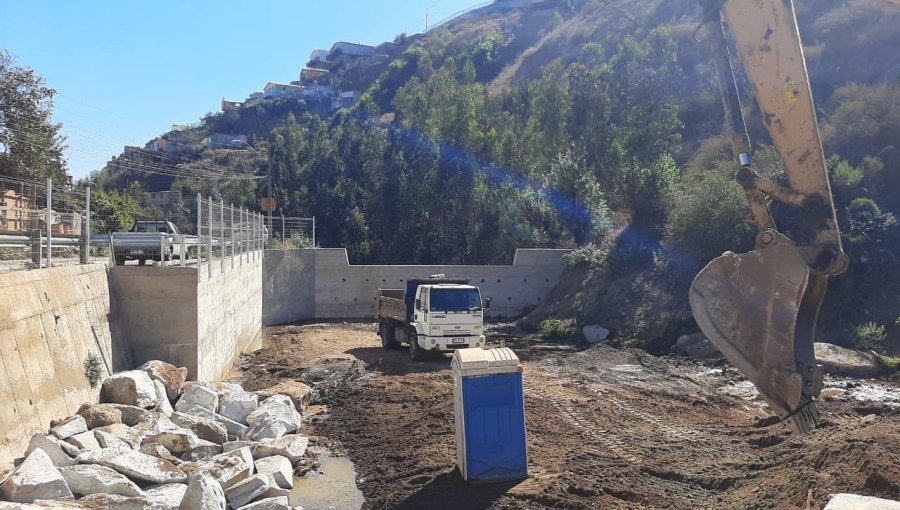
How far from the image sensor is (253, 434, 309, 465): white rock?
9359mm

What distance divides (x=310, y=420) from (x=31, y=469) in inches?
248

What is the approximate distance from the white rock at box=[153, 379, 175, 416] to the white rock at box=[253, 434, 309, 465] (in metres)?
1.61

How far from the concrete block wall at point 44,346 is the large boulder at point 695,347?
16.5m

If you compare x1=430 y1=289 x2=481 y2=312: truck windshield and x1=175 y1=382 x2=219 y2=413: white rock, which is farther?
x1=430 y1=289 x2=481 y2=312: truck windshield

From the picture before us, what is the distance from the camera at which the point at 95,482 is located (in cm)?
687

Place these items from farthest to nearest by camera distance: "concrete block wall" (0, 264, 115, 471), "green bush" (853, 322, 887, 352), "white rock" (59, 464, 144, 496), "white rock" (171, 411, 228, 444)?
"green bush" (853, 322, 887, 352) → "white rock" (171, 411, 228, 444) → "concrete block wall" (0, 264, 115, 471) → "white rock" (59, 464, 144, 496)

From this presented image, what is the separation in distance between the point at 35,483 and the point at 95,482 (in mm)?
660

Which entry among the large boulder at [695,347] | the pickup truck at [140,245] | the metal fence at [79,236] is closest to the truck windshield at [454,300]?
the metal fence at [79,236]

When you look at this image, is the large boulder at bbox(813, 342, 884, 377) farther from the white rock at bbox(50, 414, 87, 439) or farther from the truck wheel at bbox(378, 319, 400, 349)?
the white rock at bbox(50, 414, 87, 439)

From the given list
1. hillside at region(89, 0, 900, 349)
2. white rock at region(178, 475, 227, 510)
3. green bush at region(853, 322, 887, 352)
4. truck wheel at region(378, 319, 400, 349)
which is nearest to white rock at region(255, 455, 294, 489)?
white rock at region(178, 475, 227, 510)

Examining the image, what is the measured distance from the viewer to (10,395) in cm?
772

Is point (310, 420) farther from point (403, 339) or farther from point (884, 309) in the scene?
point (884, 309)

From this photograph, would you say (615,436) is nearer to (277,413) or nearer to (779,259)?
(779,259)

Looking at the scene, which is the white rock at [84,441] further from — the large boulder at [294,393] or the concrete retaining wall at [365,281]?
the concrete retaining wall at [365,281]
